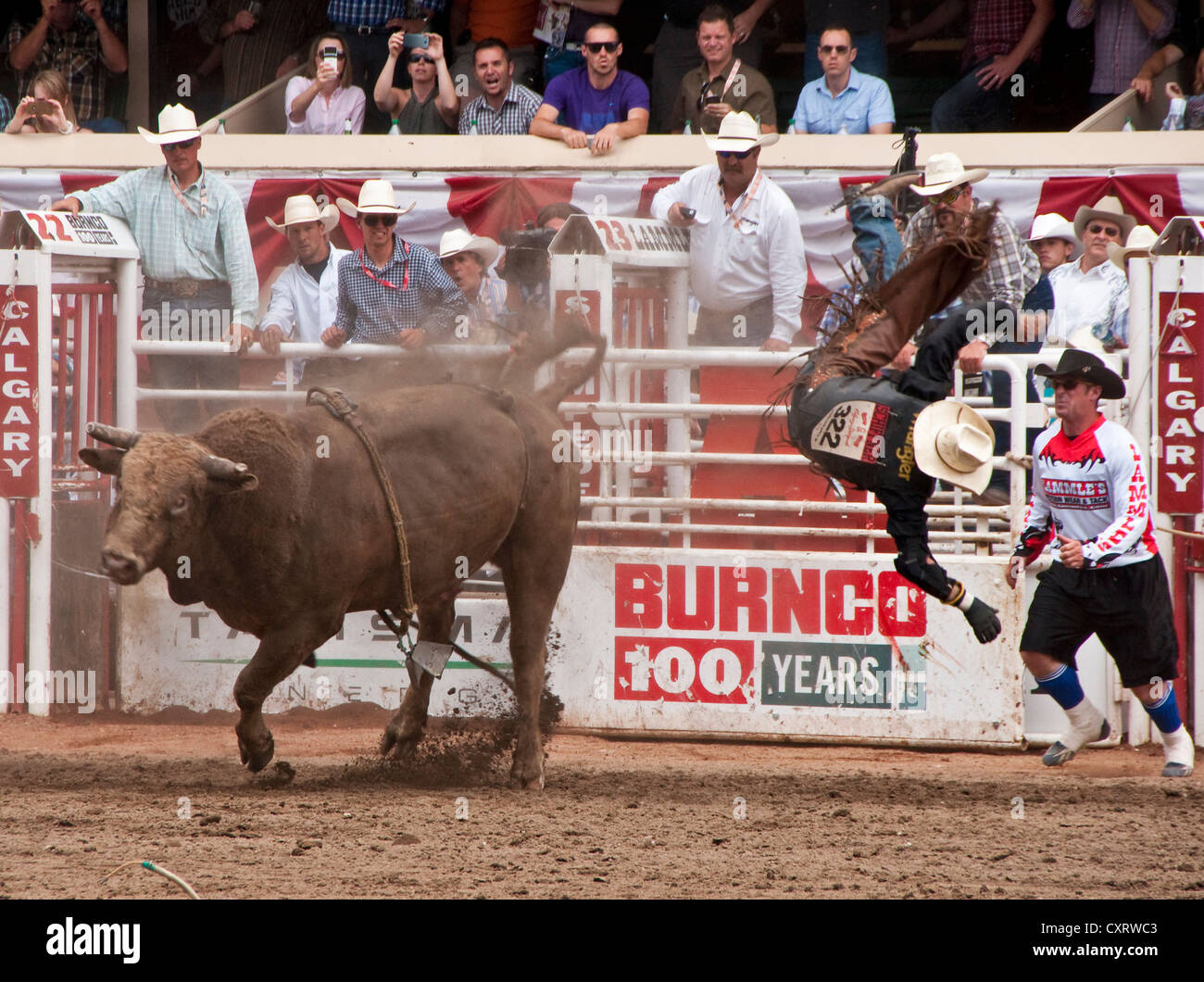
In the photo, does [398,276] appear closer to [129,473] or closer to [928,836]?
[129,473]

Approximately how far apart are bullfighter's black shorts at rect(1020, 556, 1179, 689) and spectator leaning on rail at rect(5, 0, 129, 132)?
8.29 m

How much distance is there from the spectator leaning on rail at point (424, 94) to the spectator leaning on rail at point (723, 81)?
73.4 inches

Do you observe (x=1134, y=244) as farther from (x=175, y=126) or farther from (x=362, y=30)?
(x=362, y=30)

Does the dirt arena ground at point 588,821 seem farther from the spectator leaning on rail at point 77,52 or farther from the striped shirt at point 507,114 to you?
the spectator leaning on rail at point 77,52

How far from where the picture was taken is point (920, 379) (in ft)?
14.4

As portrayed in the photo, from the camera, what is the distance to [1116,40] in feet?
33.6

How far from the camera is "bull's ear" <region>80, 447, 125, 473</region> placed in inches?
194

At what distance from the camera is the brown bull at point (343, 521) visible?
505 cm

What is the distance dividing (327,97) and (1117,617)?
7.06 meters

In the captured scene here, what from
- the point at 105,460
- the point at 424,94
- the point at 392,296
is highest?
the point at 424,94

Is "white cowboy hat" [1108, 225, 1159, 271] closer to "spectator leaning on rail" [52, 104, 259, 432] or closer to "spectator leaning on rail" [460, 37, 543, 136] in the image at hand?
"spectator leaning on rail" [460, 37, 543, 136]

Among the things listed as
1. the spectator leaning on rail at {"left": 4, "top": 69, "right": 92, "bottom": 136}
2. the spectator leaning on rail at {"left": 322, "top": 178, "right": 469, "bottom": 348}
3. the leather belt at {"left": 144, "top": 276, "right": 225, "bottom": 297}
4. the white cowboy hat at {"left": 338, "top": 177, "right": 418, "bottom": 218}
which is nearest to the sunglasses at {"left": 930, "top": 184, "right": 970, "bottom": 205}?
the spectator leaning on rail at {"left": 322, "top": 178, "right": 469, "bottom": 348}

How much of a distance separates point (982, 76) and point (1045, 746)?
5.23m

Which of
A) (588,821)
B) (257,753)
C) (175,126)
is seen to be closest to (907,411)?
(588,821)
